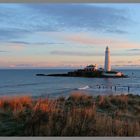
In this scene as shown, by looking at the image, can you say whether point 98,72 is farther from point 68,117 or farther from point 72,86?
point 68,117

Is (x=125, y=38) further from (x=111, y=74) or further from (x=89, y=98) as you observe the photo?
(x=89, y=98)

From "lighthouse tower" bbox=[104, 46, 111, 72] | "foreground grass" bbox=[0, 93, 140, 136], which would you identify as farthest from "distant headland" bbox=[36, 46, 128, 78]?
"foreground grass" bbox=[0, 93, 140, 136]

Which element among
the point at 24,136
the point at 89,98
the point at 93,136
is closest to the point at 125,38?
the point at 89,98

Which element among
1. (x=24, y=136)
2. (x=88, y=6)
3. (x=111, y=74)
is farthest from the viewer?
(x=111, y=74)

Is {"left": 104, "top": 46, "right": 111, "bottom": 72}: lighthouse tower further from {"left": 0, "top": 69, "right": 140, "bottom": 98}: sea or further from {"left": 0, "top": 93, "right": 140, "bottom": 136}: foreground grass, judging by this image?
{"left": 0, "top": 93, "right": 140, "bottom": 136}: foreground grass

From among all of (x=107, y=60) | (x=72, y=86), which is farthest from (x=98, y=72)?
(x=72, y=86)

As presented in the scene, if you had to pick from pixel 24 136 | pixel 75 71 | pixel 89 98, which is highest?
pixel 75 71

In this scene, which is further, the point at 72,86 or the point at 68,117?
the point at 72,86

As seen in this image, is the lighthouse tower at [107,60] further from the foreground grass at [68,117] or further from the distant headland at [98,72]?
the foreground grass at [68,117]

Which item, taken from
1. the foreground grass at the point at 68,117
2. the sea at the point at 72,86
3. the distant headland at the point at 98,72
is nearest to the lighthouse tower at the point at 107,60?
the distant headland at the point at 98,72
